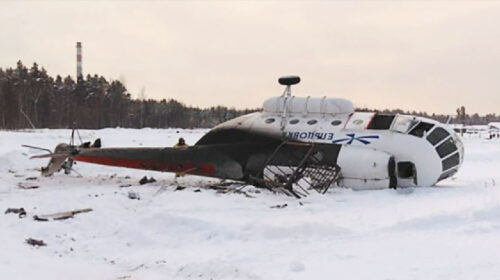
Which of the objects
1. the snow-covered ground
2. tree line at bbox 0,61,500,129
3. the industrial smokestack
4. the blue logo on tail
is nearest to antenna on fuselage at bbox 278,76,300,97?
the blue logo on tail

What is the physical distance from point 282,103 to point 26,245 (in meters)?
10.1

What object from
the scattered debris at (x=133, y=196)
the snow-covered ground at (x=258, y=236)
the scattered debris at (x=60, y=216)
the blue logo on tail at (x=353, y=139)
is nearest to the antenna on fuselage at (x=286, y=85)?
the blue logo on tail at (x=353, y=139)

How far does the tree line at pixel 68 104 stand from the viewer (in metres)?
71.7

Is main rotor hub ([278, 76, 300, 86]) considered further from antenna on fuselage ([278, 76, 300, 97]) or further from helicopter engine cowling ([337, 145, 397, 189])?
helicopter engine cowling ([337, 145, 397, 189])

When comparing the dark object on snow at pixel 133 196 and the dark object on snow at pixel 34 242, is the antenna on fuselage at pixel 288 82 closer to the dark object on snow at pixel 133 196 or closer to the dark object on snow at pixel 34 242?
the dark object on snow at pixel 133 196

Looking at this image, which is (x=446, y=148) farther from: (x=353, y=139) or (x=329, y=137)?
(x=329, y=137)

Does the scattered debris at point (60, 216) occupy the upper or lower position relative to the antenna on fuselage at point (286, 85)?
lower

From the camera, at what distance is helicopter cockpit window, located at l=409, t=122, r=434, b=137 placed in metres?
14.2

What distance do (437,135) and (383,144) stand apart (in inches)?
64.7

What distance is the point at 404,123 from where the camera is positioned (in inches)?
570

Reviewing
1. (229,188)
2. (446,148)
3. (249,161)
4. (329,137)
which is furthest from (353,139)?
(229,188)

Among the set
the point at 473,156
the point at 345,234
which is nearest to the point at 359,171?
the point at 345,234

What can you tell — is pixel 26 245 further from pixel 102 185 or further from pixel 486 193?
pixel 486 193

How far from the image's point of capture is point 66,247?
8.38 metres
